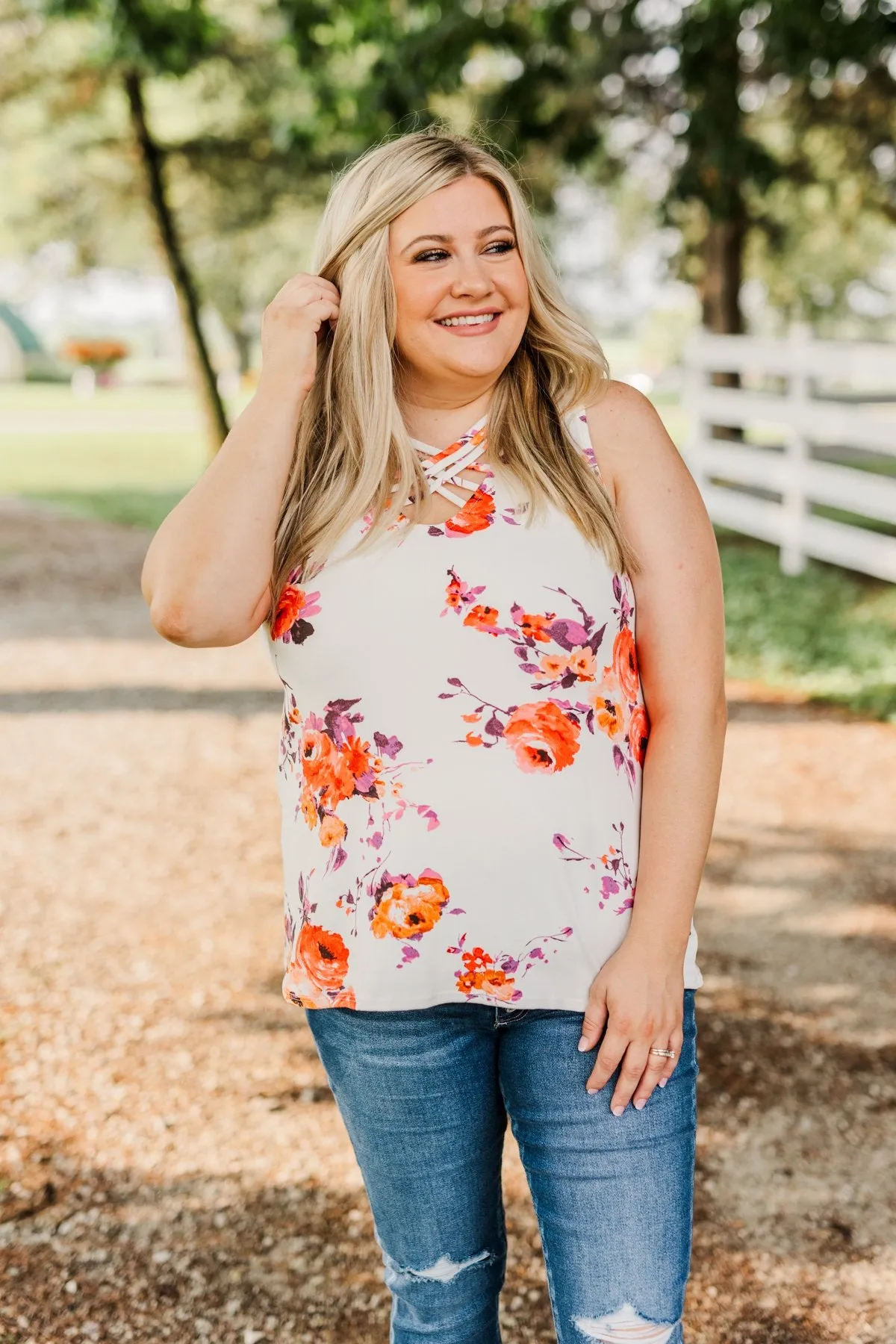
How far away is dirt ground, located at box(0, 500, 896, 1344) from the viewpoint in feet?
8.93

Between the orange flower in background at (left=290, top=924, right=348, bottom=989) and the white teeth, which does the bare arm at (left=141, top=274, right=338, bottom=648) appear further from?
the orange flower in background at (left=290, top=924, right=348, bottom=989)

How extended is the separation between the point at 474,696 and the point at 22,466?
19.2m

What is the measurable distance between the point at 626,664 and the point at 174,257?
1476 centimetres

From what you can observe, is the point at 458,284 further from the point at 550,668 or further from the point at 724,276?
the point at 724,276

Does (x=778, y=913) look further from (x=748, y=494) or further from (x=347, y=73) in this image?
(x=347, y=73)

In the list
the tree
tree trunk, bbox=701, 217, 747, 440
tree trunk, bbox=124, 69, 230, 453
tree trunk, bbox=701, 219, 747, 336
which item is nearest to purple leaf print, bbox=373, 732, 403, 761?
the tree

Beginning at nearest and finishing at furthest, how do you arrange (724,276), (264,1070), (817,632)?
1. (264,1070)
2. (817,632)
3. (724,276)

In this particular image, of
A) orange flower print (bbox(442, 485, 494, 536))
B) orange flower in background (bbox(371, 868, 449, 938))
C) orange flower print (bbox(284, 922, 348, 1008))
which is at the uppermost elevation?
orange flower print (bbox(442, 485, 494, 536))

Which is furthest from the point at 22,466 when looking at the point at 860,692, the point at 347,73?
the point at 860,692

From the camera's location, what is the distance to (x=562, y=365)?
185 centimetres

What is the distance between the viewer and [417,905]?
1675 millimetres

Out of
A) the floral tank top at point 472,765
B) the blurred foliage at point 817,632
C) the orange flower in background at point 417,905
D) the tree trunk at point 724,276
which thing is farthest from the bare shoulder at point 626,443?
the tree trunk at point 724,276

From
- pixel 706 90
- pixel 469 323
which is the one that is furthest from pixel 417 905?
pixel 706 90

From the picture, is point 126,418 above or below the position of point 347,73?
below
